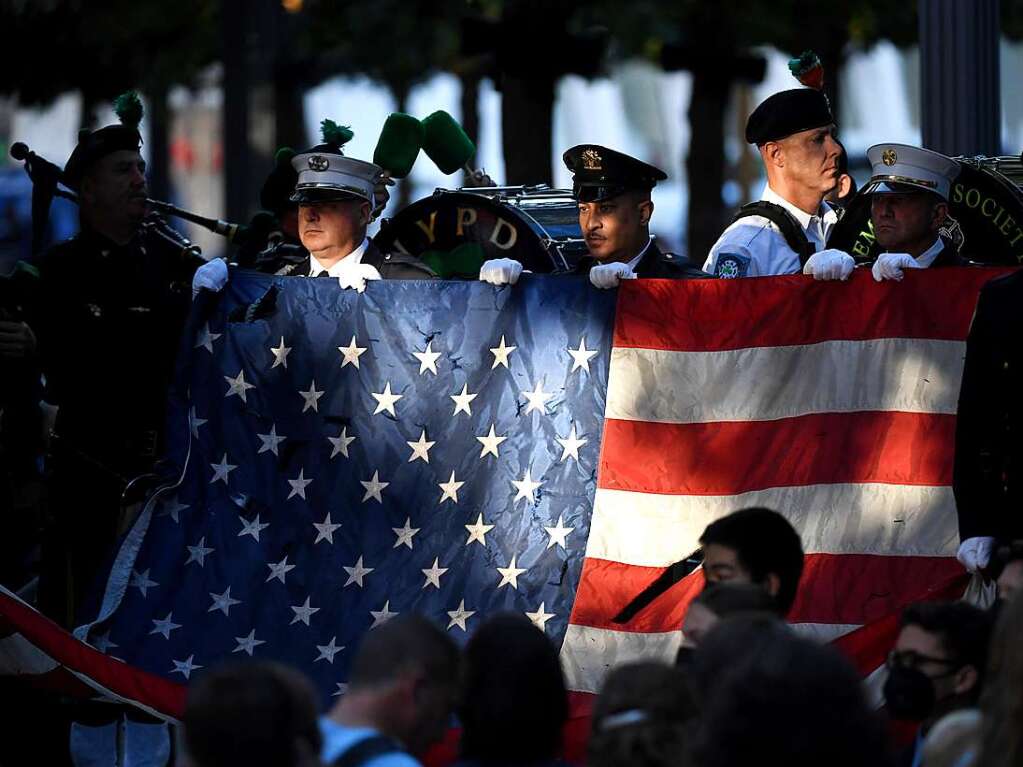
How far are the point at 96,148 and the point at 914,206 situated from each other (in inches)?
141

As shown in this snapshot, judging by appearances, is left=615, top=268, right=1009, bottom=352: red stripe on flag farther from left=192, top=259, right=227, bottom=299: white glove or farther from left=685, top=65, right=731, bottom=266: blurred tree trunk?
left=685, top=65, right=731, bottom=266: blurred tree trunk

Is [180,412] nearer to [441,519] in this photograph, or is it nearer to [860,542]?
[441,519]

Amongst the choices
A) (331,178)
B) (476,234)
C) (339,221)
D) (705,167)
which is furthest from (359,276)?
(705,167)

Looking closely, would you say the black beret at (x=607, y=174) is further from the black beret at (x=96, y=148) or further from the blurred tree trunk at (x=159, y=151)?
the blurred tree trunk at (x=159, y=151)

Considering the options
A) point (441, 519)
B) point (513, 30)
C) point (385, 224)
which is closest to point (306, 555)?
point (441, 519)

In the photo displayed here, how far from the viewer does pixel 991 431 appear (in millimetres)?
6426

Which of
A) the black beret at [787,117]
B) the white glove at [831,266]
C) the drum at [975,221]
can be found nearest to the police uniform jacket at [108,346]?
the black beret at [787,117]

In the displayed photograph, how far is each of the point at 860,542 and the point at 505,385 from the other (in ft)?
5.01

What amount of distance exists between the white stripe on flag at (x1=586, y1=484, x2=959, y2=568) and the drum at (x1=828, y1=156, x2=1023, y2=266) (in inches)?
54.7

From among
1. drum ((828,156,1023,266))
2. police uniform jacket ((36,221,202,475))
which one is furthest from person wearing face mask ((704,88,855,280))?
police uniform jacket ((36,221,202,475))

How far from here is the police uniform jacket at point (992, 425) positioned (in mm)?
6363

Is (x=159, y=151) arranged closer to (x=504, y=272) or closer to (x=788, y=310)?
Result: (x=504, y=272)

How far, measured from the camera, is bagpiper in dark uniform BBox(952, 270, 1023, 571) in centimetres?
636

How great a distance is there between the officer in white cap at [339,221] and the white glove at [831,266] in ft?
6.24
